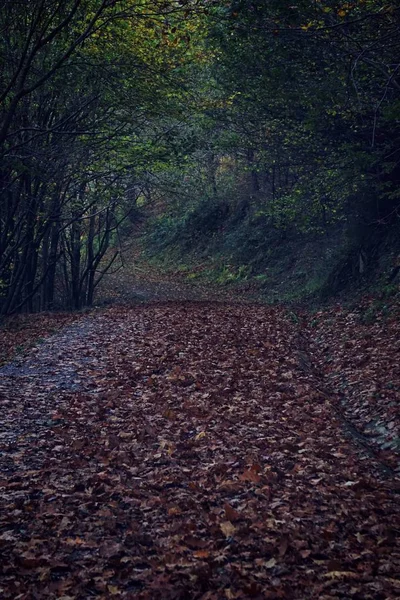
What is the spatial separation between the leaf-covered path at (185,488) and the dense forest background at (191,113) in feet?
15.5

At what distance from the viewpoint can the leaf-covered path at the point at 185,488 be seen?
4.73m

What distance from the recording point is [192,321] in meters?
16.6

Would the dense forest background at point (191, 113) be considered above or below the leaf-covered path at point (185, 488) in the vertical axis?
above

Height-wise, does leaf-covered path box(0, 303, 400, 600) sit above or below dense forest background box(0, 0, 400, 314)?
below

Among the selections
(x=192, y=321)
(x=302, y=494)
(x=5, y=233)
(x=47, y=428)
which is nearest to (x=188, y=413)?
(x=47, y=428)

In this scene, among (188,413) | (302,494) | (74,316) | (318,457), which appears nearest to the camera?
(302,494)

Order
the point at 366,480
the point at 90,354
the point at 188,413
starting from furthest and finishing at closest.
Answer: the point at 90,354
the point at 188,413
the point at 366,480

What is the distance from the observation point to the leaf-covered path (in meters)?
4.73

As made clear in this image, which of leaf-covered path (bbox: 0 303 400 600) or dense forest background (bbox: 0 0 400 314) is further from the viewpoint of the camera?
dense forest background (bbox: 0 0 400 314)

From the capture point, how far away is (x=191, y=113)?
64.4ft

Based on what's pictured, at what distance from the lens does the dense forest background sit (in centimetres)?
1239

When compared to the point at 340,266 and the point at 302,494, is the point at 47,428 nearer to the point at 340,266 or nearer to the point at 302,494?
the point at 302,494

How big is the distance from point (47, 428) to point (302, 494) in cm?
379

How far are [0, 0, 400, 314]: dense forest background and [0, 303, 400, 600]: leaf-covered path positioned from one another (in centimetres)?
473
